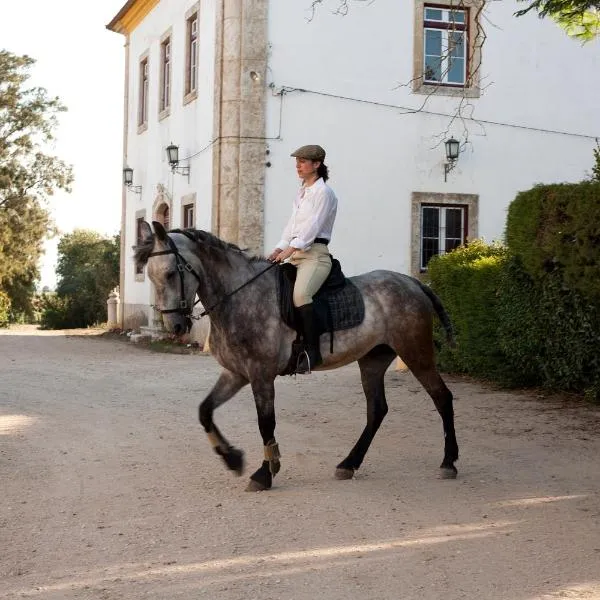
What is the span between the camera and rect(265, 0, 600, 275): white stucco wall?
19.8 metres

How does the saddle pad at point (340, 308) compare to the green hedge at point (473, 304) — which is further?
the green hedge at point (473, 304)

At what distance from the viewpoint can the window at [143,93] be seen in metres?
27.2

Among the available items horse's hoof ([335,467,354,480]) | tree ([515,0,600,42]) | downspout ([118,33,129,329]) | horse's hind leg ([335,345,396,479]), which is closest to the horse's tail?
horse's hind leg ([335,345,396,479])

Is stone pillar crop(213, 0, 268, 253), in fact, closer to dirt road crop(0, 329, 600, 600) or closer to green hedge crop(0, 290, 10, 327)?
dirt road crop(0, 329, 600, 600)

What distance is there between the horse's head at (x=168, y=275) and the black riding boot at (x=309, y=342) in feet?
2.76

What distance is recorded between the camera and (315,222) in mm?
7051

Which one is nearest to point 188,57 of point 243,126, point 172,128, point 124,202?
point 172,128

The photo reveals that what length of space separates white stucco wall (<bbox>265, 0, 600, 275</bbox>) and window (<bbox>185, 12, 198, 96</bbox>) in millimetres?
3507

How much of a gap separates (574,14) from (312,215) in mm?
3811

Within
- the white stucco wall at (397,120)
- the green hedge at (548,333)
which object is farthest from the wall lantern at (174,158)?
the green hedge at (548,333)

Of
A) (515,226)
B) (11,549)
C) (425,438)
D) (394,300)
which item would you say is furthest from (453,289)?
(11,549)

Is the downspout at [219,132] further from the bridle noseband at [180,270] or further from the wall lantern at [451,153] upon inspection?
the bridle noseband at [180,270]

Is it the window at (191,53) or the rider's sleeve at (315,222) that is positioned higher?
the window at (191,53)

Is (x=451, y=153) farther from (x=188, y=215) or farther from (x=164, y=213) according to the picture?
(x=164, y=213)
